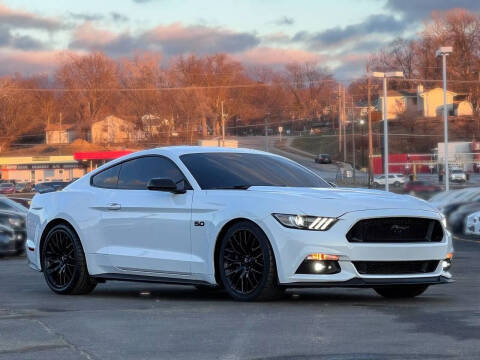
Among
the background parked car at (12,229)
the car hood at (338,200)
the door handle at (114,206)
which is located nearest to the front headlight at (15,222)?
the background parked car at (12,229)

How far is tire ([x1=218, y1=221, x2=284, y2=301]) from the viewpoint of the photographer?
8758 mm

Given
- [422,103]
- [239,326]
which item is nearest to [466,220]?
[239,326]

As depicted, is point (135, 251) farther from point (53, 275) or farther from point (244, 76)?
point (244, 76)

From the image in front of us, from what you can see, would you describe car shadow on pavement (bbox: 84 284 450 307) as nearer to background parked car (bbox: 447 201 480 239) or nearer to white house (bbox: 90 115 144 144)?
background parked car (bbox: 447 201 480 239)

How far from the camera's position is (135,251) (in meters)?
9.92

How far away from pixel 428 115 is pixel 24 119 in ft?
163

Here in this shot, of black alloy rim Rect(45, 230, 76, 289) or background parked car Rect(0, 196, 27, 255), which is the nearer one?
black alloy rim Rect(45, 230, 76, 289)

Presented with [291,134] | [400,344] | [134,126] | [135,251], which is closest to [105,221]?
[135,251]

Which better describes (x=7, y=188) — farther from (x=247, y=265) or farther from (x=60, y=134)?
(x=247, y=265)

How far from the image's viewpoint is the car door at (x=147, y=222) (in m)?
9.52

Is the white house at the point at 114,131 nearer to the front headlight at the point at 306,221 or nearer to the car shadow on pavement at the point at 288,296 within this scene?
the car shadow on pavement at the point at 288,296

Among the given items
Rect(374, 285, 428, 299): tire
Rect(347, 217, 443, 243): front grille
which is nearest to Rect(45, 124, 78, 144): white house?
Rect(374, 285, 428, 299): tire

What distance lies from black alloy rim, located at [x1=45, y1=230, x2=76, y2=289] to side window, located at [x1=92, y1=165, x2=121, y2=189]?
62cm

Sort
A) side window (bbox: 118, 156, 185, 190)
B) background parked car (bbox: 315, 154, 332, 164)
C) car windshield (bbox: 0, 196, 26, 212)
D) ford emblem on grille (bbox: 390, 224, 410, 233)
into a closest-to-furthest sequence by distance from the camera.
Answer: ford emblem on grille (bbox: 390, 224, 410, 233), side window (bbox: 118, 156, 185, 190), car windshield (bbox: 0, 196, 26, 212), background parked car (bbox: 315, 154, 332, 164)
